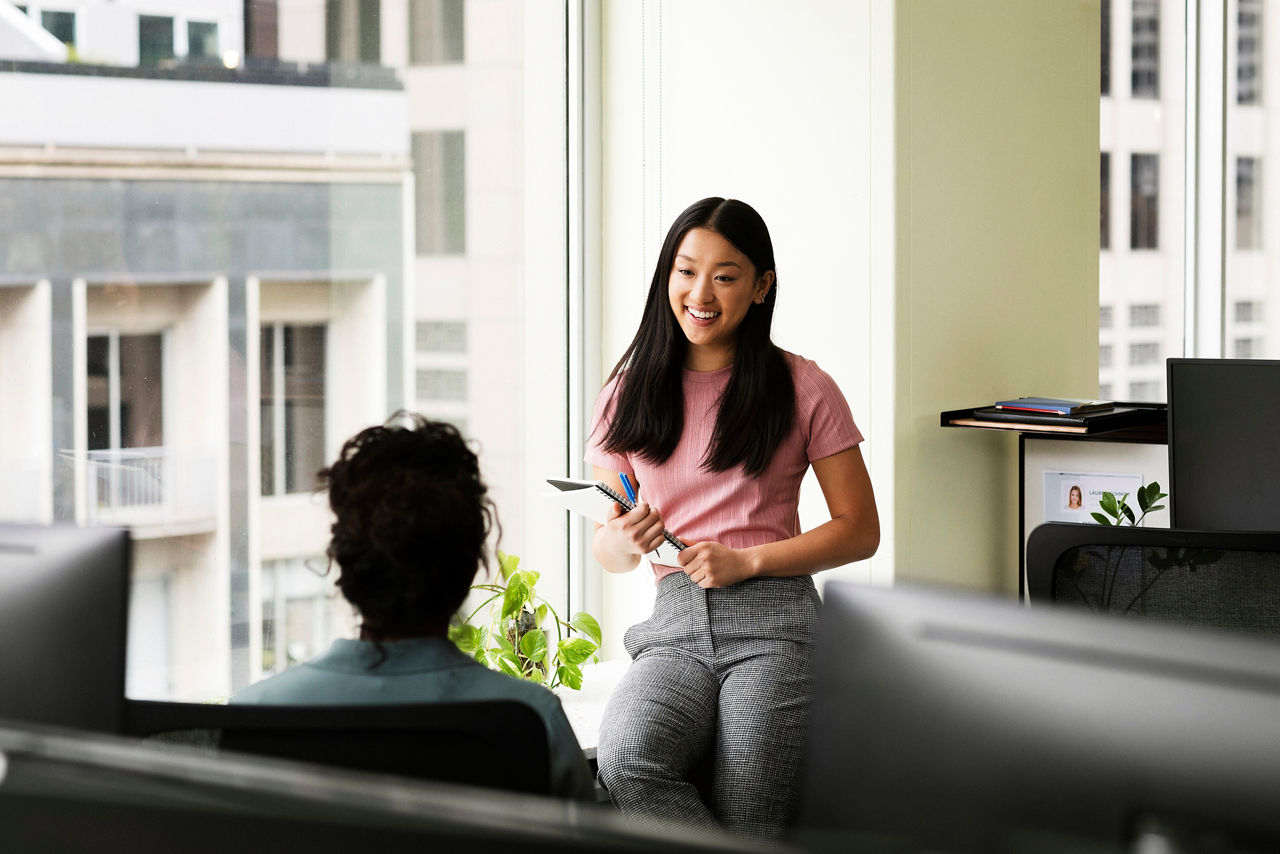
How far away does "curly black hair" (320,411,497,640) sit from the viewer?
1.16 m

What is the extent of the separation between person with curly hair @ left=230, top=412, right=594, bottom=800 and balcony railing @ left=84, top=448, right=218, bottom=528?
1.60 metres

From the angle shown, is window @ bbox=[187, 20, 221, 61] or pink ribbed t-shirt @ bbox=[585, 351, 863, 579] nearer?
pink ribbed t-shirt @ bbox=[585, 351, 863, 579]

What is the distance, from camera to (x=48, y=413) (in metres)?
2.56

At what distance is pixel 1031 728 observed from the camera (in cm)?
82

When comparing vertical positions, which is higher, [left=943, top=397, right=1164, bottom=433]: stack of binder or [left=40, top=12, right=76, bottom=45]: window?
[left=40, top=12, right=76, bottom=45]: window

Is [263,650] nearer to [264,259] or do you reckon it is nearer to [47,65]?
[264,259]

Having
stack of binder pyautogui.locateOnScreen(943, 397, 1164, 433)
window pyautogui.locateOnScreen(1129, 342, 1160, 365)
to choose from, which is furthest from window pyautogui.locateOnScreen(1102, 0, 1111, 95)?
stack of binder pyautogui.locateOnScreen(943, 397, 1164, 433)

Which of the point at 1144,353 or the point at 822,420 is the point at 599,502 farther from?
the point at 1144,353

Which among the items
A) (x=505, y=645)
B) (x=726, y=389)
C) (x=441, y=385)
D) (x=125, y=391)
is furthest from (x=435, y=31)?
(x=505, y=645)

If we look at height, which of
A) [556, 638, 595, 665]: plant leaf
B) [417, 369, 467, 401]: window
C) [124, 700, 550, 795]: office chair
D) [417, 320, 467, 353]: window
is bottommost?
[556, 638, 595, 665]: plant leaf

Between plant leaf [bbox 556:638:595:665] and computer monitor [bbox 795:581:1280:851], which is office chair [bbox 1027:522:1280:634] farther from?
plant leaf [bbox 556:638:595:665]

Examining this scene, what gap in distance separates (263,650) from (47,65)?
137cm

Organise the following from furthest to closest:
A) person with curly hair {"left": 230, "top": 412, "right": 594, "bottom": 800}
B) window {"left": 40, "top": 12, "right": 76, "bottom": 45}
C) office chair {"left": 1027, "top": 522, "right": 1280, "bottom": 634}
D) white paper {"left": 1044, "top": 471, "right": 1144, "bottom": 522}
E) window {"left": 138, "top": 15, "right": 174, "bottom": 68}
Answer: white paper {"left": 1044, "top": 471, "right": 1144, "bottom": 522}
window {"left": 138, "top": 15, "right": 174, "bottom": 68}
window {"left": 40, "top": 12, "right": 76, "bottom": 45}
office chair {"left": 1027, "top": 522, "right": 1280, "bottom": 634}
person with curly hair {"left": 230, "top": 412, "right": 594, "bottom": 800}

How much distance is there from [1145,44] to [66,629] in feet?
16.1
